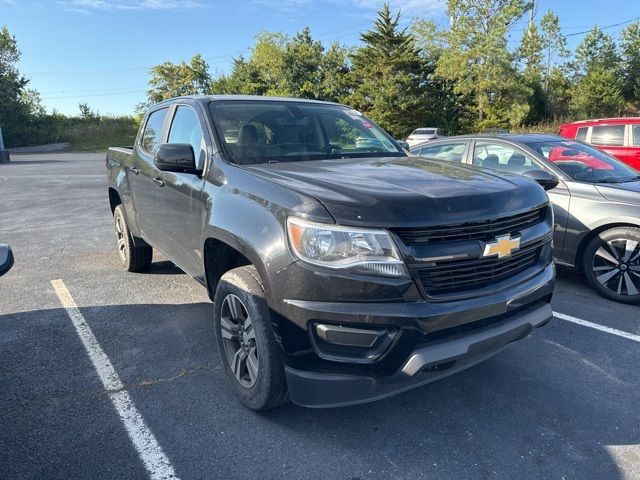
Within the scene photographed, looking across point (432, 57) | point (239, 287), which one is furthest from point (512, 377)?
point (432, 57)

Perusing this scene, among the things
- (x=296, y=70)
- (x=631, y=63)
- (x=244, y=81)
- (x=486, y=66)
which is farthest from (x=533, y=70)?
(x=244, y=81)

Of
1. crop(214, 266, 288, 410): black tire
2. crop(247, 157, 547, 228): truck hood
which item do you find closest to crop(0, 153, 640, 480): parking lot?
crop(214, 266, 288, 410): black tire

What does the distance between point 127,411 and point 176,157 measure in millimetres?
1617

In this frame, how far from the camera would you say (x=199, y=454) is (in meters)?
2.50

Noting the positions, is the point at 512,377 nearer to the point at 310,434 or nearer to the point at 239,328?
the point at 310,434

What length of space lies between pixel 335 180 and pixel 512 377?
187 centimetres

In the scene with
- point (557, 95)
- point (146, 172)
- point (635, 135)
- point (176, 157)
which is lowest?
point (635, 135)

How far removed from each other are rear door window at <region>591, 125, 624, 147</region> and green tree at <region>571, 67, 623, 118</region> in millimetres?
28126

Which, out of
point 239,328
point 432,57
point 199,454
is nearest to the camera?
point 199,454

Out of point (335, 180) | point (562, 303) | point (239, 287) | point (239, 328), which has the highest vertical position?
point (335, 180)

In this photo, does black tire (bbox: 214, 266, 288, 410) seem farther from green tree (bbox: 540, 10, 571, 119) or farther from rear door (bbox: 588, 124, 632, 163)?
green tree (bbox: 540, 10, 571, 119)

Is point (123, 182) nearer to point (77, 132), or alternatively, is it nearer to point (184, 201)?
point (184, 201)

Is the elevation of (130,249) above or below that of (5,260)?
below

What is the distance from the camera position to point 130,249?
5.43m
